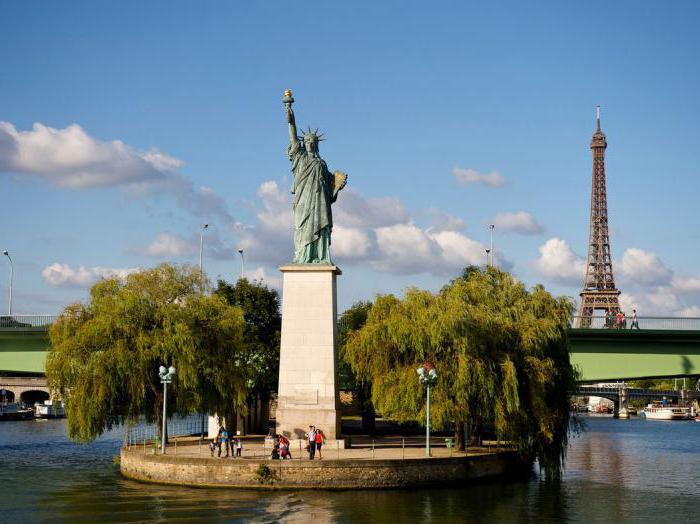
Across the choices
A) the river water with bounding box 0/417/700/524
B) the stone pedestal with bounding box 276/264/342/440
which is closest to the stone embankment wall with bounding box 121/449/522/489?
the river water with bounding box 0/417/700/524

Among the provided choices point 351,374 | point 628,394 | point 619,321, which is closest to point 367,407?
point 351,374

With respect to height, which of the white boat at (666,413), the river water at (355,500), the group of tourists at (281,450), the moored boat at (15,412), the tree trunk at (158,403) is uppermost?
the tree trunk at (158,403)

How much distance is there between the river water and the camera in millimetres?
34062

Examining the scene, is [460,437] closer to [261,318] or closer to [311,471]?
[311,471]

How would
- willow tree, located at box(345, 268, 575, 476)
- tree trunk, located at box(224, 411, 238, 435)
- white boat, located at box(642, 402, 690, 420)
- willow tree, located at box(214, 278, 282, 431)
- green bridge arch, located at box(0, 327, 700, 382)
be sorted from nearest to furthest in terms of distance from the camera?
willow tree, located at box(345, 268, 575, 476) < green bridge arch, located at box(0, 327, 700, 382) < tree trunk, located at box(224, 411, 238, 435) < willow tree, located at box(214, 278, 282, 431) < white boat, located at box(642, 402, 690, 420)

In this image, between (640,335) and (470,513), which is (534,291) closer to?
(640,335)

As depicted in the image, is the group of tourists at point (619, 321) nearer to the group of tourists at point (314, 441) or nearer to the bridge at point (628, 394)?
the group of tourists at point (314, 441)

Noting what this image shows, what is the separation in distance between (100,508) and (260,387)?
2669 centimetres

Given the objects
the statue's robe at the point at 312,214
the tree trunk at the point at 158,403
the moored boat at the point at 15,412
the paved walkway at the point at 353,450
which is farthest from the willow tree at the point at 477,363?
the moored boat at the point at 15,412

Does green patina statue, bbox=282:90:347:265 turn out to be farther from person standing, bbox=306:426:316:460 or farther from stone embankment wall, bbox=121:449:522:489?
stone embankment wall, bbox=121:449:522:489

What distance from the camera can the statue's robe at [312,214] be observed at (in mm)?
46938

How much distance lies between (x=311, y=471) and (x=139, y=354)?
455 inches

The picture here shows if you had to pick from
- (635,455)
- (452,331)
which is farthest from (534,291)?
(635,455)

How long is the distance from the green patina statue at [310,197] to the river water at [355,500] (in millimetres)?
12587
